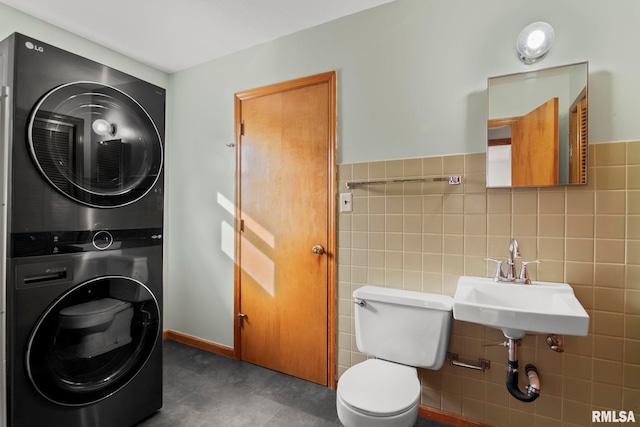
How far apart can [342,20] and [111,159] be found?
1590 mm

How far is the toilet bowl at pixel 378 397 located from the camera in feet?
4.24

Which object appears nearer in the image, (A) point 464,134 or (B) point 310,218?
(A) point 464,134

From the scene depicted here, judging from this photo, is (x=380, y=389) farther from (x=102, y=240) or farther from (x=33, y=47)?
(x=33, y=47)

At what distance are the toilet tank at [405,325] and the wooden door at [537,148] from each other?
0.74 m

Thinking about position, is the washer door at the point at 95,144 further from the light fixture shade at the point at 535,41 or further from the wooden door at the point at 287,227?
the light fixture shade at the point at 535,41

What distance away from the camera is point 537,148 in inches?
63.0

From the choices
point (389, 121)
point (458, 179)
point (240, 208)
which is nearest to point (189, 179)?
point (240, 208)

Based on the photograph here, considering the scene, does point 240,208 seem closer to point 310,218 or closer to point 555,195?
point 310,218

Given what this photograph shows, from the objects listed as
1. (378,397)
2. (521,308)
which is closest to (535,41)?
(521,308)

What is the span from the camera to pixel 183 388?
2121 mm

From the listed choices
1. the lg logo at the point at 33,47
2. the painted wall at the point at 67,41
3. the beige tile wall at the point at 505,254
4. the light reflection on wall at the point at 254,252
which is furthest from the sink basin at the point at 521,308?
the painted wall at the point at 67,41

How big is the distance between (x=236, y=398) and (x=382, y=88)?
83.4 inches

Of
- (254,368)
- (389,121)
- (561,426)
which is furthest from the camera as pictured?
(254,368)

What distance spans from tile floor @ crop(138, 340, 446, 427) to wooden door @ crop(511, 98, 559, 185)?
141 cm
